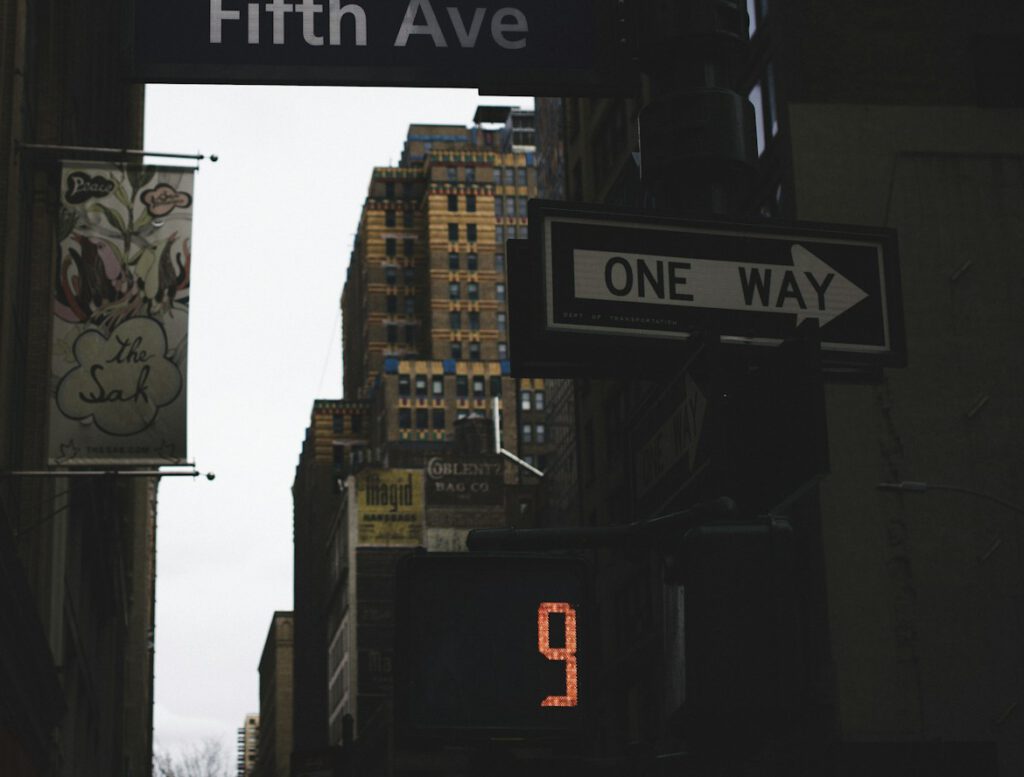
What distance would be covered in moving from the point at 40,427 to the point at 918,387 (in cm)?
2903

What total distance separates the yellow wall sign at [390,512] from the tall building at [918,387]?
112 meters

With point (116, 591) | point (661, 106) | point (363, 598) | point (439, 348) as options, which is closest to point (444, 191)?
point (439, 348)

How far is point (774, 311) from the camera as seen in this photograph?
4.86 meters

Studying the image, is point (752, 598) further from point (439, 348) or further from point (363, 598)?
point (439, 348)

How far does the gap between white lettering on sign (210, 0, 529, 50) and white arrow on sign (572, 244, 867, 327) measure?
1.77 metres

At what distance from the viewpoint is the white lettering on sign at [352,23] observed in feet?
20.2

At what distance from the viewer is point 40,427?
2822 cm

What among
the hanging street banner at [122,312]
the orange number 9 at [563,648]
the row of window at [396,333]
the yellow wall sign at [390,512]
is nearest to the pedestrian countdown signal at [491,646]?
the orange number 9 at [563,648]

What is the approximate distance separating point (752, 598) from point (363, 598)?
16147 centimetres

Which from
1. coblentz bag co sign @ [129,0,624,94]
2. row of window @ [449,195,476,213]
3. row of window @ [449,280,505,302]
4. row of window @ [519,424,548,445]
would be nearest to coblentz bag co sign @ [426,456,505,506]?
row of window @ [519,424,548,445]

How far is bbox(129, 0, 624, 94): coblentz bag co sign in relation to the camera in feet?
20.1

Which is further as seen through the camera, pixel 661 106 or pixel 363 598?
pixel 363 598

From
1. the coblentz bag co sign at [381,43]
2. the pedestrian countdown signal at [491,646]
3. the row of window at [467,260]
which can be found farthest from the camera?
the row of window at [467,260]

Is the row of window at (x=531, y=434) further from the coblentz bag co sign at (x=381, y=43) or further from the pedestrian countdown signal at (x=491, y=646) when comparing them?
the pedestrian countdown signal at (x=491, y=646)
